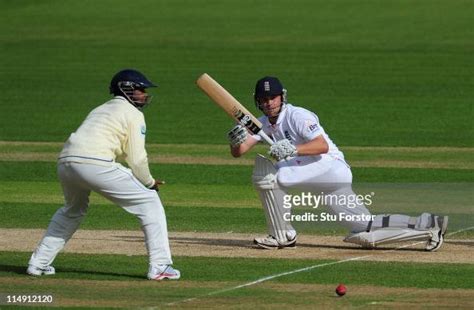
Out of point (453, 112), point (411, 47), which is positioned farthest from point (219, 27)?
point (453, 112)

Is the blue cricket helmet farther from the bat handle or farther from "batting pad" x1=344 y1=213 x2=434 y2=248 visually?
"batting pad" x1=344 y1=213 x2=434 y2=248

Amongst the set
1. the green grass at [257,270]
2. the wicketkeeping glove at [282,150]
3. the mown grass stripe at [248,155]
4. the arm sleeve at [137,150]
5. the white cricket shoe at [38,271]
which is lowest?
the mown grass stripe at [248,155]

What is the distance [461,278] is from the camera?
36.7ft

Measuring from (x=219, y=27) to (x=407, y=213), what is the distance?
26661 millimetres

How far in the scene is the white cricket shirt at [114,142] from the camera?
10.9 m

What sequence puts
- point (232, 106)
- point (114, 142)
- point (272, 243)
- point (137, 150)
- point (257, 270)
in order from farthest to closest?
point (232, 106)
point (272, 243)
point (257, 270)
point (114, 142)
point (137, 150)

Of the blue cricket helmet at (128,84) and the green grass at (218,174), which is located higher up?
the blue cricket helmet at (128,84)

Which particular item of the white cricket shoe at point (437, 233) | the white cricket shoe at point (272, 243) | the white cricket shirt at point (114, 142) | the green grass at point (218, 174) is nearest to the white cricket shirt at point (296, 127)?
the white cricket shoe at point (272, 243)

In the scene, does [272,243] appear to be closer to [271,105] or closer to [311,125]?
[311,125]

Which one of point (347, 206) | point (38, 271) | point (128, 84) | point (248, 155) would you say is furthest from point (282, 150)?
point (248, 155)

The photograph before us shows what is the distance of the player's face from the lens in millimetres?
12570

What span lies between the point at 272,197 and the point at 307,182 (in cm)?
34

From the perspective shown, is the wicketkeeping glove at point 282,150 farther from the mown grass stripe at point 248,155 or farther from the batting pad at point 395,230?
the mown grass stripe at point 248,155

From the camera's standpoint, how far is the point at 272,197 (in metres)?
12.6
